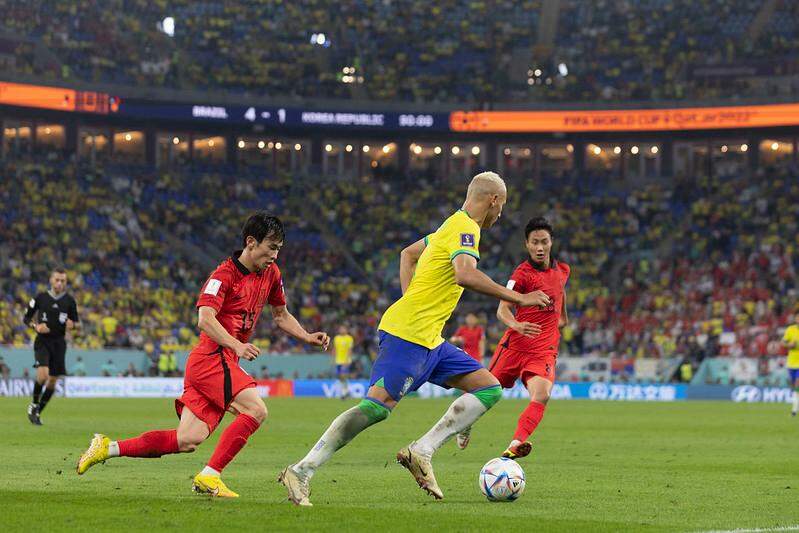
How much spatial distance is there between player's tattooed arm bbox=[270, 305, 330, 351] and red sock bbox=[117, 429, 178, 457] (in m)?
1.36

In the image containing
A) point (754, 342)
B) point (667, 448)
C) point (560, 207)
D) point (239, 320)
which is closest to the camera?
point (239, 320)

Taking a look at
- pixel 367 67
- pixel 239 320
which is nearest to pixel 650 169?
pixel 367 67

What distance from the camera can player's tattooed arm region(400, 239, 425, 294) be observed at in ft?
37.5

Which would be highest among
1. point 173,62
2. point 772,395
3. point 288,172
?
point 173,62

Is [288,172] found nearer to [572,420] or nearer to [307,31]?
[307,31]

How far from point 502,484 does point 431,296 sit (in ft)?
5.75

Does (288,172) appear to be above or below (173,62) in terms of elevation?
below

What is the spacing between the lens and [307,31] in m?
63.2

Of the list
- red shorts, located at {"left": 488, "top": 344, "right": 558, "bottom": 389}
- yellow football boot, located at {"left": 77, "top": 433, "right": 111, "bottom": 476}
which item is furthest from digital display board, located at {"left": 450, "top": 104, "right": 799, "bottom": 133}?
yellow football boot, located at {"left": 77, "top": 433, "right": 111, "bottom": 476}

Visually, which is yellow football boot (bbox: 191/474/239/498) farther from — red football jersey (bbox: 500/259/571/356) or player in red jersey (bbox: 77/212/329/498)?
red football jersey (bbox: 500/259/571/356)

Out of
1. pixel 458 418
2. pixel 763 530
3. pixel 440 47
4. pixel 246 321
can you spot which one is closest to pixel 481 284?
pixel 458 418

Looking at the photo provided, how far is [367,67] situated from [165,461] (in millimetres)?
48799

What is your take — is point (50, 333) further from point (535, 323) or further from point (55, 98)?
point (55, 98)

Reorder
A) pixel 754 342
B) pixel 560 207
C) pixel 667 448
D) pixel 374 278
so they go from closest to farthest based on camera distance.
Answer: pixel 667 448 → pixel 754 342 → pixel 374 278 → pixel 560 207
